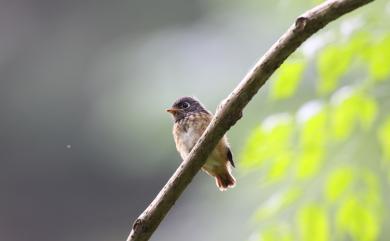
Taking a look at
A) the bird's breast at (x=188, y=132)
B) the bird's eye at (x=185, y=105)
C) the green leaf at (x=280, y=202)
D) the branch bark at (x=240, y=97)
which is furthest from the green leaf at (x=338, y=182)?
the bird's eye at (x=185, y=105)

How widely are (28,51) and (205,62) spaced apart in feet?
17.6

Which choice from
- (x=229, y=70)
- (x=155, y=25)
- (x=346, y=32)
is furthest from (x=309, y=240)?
(x=155, y=25)

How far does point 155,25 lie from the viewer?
42.7 ft

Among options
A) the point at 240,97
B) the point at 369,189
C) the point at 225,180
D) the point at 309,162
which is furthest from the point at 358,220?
the point at 240,97

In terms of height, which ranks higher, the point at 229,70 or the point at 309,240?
the point at 309,240

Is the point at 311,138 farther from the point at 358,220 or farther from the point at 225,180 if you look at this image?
the point at 225,180

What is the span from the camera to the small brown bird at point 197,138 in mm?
3869

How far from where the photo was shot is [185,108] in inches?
169

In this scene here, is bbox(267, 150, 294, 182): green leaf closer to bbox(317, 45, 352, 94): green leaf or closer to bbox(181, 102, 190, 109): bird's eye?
bbox(317, 45, 352, 94): green leaf

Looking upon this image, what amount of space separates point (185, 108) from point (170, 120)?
483cm

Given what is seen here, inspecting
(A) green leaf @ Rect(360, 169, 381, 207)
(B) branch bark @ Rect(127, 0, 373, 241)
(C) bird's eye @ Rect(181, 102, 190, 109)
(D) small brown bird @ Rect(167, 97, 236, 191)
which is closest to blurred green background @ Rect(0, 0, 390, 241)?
(A) green leaf @ Rect(360, 169, 381, 207)

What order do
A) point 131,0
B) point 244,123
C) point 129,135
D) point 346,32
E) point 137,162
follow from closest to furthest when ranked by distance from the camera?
1. point 346,32
2. point 244,123
3. point 129,135
4. point 137,162
5. point 131,0

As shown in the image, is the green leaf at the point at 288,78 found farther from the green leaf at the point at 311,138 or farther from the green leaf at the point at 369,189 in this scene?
the green leaf at the point at 369,189

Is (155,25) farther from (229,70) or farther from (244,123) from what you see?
(244,123)
